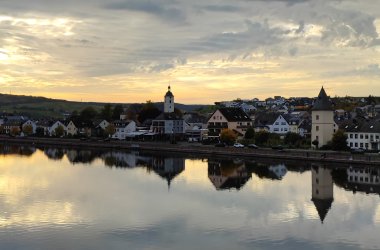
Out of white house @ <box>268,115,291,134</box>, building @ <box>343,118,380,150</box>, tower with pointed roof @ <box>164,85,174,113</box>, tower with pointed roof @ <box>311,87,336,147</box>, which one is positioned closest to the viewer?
building @ <box>343,118,380,150</box>

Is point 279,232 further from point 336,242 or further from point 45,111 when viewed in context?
point 45,111

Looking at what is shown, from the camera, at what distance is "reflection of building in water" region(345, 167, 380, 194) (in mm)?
30872

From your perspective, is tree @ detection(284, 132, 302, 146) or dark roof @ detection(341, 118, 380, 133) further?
tree @ detection(284, 132, 302, 146)

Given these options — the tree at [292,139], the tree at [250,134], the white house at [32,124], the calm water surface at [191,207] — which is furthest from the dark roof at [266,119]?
the white house at [32,124]

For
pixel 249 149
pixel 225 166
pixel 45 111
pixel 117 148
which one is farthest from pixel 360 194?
pixel 45 111

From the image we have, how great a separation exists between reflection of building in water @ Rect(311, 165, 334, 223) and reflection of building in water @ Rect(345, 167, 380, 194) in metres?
1.21

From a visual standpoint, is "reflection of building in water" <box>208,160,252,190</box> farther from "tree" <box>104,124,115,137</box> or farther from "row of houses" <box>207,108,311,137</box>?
"tree" <box>104,124,115,137</box>

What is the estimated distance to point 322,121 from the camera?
49.4 metres

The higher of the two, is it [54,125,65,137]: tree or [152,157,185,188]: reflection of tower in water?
[54,125,65,137]: tree

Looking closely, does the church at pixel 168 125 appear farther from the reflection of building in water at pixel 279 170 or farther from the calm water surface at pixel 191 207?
the reflection of building in water at pixel 279 170

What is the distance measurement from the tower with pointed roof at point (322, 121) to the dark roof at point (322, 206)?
22.4 metres

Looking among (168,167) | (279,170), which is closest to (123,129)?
(168,167)

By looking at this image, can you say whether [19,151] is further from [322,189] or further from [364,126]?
[322,189]

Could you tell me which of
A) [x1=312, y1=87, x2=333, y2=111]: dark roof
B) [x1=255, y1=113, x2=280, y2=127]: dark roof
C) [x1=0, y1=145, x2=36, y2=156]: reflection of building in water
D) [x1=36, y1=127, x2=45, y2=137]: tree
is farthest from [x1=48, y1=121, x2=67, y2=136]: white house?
[x1=312, y1=87, x2=333, y2=111]: dark roof
